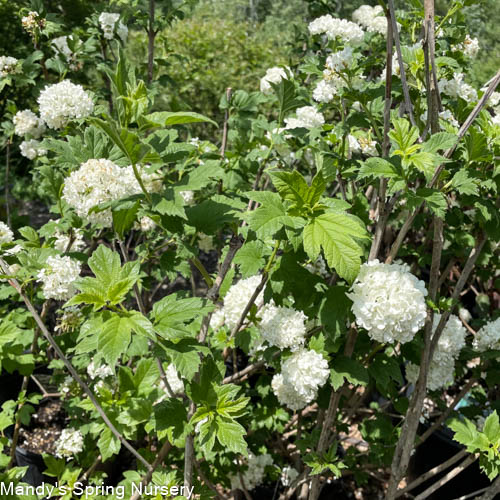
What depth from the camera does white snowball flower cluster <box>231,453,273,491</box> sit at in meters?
2.62

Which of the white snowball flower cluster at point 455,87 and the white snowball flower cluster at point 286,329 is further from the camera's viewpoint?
the white snowball flower cluster at point 455,87

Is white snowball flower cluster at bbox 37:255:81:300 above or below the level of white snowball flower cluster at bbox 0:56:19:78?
below

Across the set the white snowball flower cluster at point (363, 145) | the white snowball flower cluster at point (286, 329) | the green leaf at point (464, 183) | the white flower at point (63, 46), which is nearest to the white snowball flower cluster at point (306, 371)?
the white snowball flower cluster at point (286, 329)

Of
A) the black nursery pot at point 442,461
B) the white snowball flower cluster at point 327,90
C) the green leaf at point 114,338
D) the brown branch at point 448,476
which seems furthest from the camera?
the black nursery pot at point 442,461

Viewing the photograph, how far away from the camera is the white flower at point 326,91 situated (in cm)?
211

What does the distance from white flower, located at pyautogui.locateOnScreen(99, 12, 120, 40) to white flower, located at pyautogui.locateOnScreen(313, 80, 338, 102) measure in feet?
5.40

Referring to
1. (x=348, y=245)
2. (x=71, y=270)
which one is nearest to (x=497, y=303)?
(x=348, y=245)

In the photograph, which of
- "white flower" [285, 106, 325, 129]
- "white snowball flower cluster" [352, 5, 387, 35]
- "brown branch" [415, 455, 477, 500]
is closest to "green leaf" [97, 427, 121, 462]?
"brown branch" [415, 455, 477, 500]

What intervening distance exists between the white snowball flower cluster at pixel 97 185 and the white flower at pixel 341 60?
3.24ft

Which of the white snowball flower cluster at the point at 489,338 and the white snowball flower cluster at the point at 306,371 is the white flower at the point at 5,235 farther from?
the white snowball flower cluster at the point at 489,338

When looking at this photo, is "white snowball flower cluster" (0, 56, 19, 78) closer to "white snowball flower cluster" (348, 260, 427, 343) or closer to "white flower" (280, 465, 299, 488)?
"white snowball flower cluster" (348, 260, 427, 343)

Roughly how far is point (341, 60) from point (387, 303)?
110 centimetres

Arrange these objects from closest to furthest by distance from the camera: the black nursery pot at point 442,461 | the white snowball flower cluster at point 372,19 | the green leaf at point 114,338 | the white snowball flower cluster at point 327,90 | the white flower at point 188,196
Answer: the green leaf at point 114,338 < the white snowball flower cluster at point 327,90 < the white flower at point 188,196 < the black nursery pot at point 442,461 < the white snowball flower cluster at point 372,19

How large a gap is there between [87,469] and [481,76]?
241 inches
